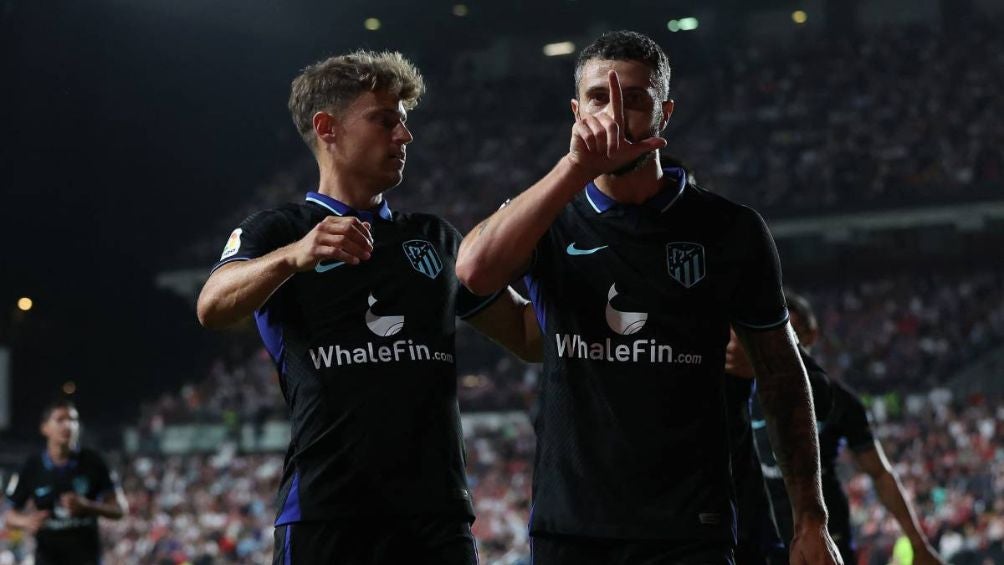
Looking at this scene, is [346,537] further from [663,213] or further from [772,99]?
[772,99]

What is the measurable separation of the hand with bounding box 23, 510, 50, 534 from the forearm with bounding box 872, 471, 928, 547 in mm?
6021

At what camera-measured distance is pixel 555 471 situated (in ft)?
10.1

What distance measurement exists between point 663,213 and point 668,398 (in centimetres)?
48

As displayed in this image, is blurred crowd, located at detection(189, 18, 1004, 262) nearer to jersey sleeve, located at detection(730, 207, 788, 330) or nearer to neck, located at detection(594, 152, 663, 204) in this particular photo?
A: jersey sleeve, located at detection(730, 207, 788, 330)

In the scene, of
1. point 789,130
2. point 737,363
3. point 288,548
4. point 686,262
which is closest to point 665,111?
point 686,262

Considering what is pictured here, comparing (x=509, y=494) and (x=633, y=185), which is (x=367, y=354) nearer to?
(x=633, y=185)

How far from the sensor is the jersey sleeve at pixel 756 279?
3223 millimetres

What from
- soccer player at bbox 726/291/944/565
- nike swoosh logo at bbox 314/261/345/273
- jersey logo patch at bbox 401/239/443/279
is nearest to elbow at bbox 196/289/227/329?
nike swoosh logo at bbox 314/261/345/273

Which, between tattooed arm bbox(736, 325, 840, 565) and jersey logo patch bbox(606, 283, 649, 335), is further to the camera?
tattooed arm bbox(736, 325, 840, 565)

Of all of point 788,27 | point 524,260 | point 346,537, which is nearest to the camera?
point 524,260

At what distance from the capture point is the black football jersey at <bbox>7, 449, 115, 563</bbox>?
9453mm

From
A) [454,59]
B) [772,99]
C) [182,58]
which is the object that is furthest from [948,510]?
[454,59]

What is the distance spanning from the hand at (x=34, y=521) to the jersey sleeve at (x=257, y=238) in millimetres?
6273

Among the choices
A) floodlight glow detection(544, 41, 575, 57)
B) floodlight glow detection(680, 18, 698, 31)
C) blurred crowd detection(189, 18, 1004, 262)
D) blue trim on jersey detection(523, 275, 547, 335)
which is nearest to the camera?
blue trim on jersey detection(523, 275, 547, 335)
